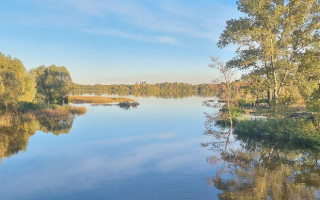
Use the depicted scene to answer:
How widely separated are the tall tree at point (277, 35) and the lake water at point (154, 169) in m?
10.1

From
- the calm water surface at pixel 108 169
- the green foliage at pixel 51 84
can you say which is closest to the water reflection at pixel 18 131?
the calm water surface at pixel 108 169

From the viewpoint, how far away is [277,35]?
2630 cm

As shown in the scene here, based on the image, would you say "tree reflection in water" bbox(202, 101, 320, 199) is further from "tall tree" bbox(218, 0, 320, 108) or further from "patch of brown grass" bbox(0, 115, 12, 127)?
"patch of brown grass" bbox(0, 115, 12, 127)

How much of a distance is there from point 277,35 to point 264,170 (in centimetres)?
1947

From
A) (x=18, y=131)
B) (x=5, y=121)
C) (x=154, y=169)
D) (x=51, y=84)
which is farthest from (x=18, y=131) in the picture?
(x=51, y=84)

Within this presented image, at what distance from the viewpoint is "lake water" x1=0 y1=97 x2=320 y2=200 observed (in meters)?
10.4

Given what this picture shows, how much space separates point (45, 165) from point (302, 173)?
52.0ft

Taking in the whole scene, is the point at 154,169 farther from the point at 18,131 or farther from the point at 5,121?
the point at 5,121

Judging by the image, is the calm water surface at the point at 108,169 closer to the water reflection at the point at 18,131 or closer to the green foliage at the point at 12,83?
the water reflection at the point at 18,131

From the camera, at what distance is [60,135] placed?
2466 centimetres

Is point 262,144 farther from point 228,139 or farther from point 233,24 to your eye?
point 233,24

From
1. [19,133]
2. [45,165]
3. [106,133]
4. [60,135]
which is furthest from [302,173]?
[19,133]

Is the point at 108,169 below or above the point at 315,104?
below

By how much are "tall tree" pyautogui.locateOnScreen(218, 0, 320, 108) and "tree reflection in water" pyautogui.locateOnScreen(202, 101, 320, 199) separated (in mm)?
8674
